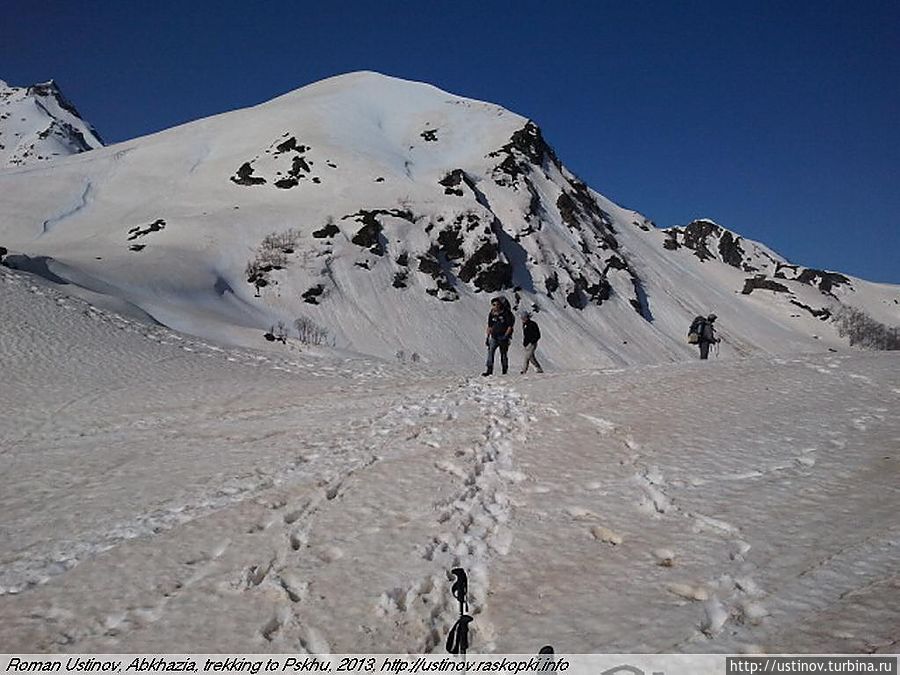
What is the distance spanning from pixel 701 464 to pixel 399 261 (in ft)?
137

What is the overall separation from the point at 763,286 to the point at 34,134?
7461 inches

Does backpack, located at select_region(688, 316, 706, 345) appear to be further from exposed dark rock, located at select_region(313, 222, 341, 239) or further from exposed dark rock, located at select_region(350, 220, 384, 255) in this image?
exposed dark rock, located at select_region(313, 222, 341, 239)

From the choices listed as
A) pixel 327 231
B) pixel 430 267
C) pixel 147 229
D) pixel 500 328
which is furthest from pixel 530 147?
pixel 500 328

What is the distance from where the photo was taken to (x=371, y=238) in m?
47.6

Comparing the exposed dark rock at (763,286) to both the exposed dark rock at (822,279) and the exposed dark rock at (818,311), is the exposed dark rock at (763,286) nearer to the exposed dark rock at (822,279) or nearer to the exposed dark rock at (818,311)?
the exposed dark rock at (818,311)

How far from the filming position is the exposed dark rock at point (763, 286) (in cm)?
9382

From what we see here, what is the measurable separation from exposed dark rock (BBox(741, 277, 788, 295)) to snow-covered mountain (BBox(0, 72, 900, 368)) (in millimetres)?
3028

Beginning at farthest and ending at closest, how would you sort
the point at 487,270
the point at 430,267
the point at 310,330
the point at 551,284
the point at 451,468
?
the point at 551,284 < the point at 487,270 < the point at 430,267 < the point at 310,330 < the point at 451,468

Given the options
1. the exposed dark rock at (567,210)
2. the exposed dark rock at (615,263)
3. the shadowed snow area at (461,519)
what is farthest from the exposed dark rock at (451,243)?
the shadowed snow area at (461,519)

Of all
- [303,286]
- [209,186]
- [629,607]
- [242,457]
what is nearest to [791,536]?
[629,607]

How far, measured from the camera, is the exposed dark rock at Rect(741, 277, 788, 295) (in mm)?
93819

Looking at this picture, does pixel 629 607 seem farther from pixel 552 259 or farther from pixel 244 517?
pixel 552 259

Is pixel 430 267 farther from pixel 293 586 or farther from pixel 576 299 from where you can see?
pixel 293 586

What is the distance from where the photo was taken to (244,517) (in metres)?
5.99
